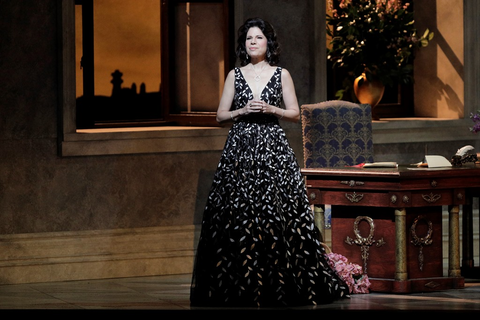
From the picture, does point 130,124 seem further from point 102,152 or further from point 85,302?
point 85,302

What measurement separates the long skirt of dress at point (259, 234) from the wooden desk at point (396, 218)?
41 centimetres

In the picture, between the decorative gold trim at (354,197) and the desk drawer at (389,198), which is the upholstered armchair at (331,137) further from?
the decorative gold trim at (354,197)

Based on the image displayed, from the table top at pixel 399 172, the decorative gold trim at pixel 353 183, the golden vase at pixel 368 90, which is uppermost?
the golden vase at pixel 368 90

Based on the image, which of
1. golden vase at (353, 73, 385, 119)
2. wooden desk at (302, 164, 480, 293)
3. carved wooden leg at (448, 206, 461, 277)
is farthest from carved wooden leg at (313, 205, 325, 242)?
golden vase at (353, 73, 385, 119)

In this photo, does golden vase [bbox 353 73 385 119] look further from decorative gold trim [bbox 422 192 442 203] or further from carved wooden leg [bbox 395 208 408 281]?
carved wooden leg [bbox 395 208 408 281]

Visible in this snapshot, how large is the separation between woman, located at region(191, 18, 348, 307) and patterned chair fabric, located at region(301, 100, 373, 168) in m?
0.94

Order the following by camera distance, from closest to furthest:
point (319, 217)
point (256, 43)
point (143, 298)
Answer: point (256, 43)
point (143, 298)
point (319, 217)

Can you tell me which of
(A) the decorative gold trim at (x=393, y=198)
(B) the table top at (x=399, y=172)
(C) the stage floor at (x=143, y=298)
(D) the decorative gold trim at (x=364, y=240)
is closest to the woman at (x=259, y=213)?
(C) the stage floor at (x=143, y=298)

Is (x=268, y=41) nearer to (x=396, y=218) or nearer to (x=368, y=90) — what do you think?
(x=396, y=218)

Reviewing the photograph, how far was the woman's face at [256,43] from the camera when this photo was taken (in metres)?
6.05

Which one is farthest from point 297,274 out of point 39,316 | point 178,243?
point 39,316

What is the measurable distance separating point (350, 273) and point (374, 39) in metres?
2.51

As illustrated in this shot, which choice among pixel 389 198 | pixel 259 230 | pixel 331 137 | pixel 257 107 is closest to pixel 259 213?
pixel 259 230

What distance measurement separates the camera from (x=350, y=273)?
6.27 meters
